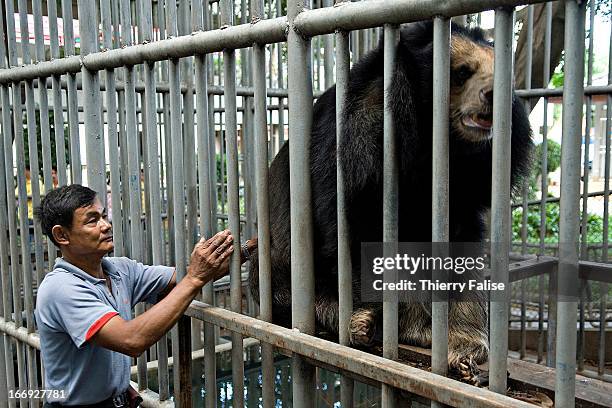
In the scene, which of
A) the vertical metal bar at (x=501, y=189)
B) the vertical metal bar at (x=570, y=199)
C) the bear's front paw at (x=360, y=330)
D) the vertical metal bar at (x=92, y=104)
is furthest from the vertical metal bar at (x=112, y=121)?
the vertical metal bar at (x=570, y=199)

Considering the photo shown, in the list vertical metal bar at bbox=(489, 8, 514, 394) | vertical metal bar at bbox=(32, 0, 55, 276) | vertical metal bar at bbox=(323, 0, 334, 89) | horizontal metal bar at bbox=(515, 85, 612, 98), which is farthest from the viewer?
vertical metal bar at bbox=(323, 0, 334, 89)

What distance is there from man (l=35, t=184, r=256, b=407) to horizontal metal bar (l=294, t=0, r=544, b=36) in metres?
0.95

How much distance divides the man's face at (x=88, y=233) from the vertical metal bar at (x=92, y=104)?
1.32 feet

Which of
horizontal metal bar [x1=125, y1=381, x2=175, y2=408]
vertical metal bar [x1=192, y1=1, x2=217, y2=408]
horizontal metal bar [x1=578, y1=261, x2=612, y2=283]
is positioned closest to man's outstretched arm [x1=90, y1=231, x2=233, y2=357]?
vertical metal bar [x1=192, y1=1, x2=217, y2=408]

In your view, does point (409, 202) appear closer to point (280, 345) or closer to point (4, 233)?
point (280, 345)

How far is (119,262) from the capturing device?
9.61 ft

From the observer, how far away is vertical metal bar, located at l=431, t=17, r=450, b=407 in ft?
5.30

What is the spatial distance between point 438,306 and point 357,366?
1.19 ft

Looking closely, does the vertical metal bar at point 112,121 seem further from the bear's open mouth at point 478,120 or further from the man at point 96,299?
the bear's open mouth at point 478,120

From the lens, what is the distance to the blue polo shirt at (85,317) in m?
2.58

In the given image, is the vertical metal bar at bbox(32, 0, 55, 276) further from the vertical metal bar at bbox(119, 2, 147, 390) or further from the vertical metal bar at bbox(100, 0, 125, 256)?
the vertical metal bar at bbox(119, 2, 147, 390)

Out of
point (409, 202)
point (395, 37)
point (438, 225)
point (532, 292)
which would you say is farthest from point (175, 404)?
point (532, 292)

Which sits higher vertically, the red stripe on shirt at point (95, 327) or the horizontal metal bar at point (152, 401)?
the red stripe on shirt at point (95, 327)

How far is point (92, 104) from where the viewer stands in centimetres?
309
